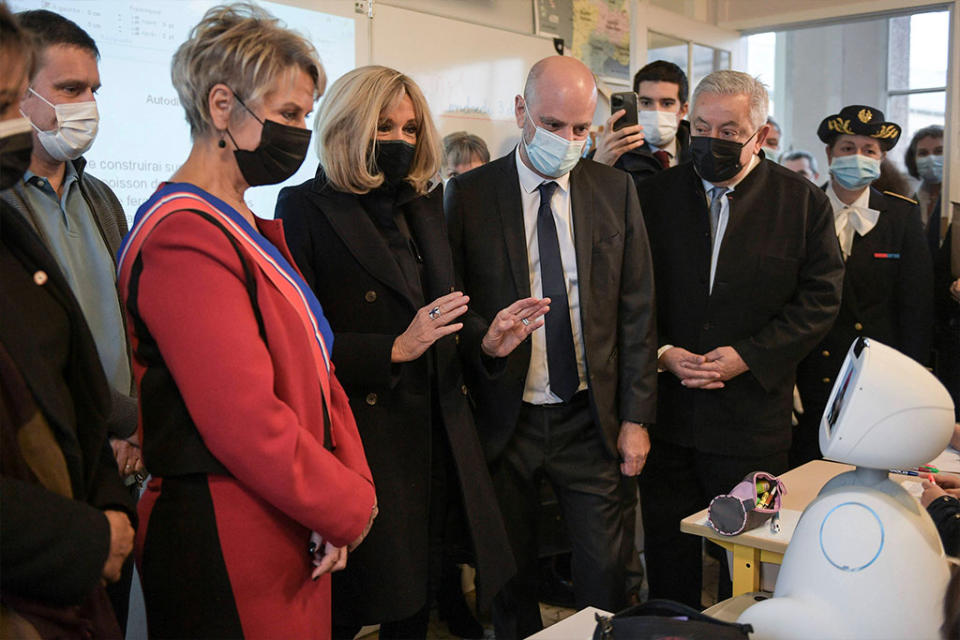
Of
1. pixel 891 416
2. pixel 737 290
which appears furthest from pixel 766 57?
pixel 891 416

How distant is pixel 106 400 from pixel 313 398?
33 cm

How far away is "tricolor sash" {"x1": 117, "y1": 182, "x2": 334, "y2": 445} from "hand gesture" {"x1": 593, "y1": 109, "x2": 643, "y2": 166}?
5.66 ft

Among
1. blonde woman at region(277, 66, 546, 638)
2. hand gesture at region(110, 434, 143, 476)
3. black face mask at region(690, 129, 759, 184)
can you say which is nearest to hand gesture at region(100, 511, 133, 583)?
hand gesture at region(110, 434, 143, 476)

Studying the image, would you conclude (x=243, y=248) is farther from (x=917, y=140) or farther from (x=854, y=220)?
(x=917, y=140)

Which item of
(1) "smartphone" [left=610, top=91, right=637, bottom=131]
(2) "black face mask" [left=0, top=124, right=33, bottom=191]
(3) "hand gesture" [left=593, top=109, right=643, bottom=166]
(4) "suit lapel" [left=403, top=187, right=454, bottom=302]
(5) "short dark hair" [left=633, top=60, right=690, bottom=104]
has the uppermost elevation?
(5) "short dark hair" [left=633, top=60, right=690, bottom=104]

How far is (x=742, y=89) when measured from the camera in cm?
255

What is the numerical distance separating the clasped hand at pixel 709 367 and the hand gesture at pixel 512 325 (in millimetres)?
624

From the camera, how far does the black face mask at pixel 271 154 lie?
1445 millimetres

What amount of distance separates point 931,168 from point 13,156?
4.55 meters

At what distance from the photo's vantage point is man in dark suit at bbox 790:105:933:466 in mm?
3141

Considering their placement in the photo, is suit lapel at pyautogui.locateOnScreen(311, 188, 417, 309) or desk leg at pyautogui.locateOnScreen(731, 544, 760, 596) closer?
desk leg at pyautogui.locateOnScreen(731, 544, 760, 596)

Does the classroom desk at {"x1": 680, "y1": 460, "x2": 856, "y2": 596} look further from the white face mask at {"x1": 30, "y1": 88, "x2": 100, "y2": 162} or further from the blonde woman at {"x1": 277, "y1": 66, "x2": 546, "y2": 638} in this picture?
the white face mask at {"x1": 30, "y1": 88, "x2": 100, "y2": 162}

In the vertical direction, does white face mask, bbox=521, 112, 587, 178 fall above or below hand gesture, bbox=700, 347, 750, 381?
above

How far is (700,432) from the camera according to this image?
255 centimetres
